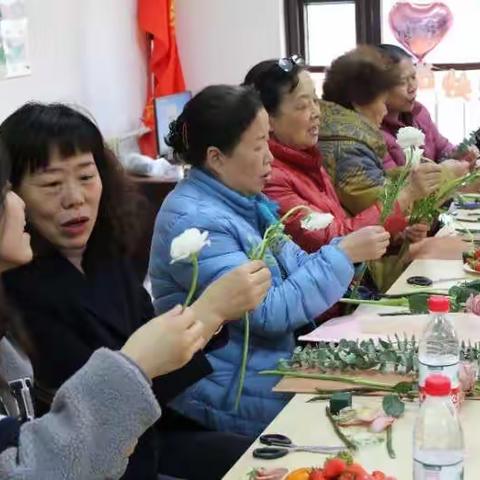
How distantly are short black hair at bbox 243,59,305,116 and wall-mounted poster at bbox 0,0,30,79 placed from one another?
1.51 metres

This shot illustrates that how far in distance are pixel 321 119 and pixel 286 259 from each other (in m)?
0.95

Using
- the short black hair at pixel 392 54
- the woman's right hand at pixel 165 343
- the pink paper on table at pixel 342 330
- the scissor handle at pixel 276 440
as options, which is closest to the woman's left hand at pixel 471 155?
the short black hair at pixel 392 54

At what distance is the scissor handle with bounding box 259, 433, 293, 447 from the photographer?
5.09 ft

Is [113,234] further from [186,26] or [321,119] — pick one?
[186,26]

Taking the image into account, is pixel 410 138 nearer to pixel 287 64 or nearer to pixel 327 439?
pixel 287 64

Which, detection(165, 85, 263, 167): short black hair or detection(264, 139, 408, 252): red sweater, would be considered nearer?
detection(165, 85, 263, 167): short black hair

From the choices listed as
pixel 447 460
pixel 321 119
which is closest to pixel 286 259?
pixel 321 119

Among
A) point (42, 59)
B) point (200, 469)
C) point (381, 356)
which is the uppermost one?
point (42, 59)

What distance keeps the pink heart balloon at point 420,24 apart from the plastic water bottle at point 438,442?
419 centimetres

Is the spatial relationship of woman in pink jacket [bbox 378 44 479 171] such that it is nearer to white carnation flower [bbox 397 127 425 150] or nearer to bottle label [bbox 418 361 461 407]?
white carnation flower [bbox 397 127 425 150]

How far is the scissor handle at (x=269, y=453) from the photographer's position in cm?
151

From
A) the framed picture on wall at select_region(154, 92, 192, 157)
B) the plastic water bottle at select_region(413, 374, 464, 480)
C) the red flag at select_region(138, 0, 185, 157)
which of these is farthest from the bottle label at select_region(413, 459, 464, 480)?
the red flag at select_region(138, 0, 185, 157)

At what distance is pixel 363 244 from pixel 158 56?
317cm

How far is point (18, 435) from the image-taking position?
1.22 metres
